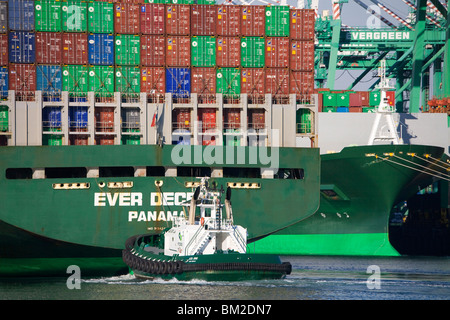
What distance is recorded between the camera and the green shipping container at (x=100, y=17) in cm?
4366

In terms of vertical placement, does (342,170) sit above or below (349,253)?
above

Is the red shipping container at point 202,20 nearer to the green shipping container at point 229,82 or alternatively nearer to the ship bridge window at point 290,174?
the green shipping container at point 229,82

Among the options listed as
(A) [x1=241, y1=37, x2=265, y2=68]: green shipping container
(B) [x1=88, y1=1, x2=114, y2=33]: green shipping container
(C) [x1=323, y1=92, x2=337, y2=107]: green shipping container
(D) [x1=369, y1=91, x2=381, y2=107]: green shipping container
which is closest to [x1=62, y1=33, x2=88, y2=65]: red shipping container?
(B) [x1=88, y1=1, x2=114, y2=33]: green shipping container

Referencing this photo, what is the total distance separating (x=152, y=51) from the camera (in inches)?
1724

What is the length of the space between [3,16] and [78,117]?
6028 millimetres

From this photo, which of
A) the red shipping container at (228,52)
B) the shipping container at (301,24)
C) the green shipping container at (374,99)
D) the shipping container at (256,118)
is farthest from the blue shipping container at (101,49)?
the green shipping container at (374,99)

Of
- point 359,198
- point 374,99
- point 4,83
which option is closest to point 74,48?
point 4,83

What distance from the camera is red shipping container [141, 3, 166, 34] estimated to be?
144 ft

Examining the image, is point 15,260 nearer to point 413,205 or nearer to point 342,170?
point 342,170

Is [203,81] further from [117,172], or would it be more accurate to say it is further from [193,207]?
[193,207]

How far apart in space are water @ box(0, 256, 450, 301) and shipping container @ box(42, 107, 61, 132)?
6.91 meters
